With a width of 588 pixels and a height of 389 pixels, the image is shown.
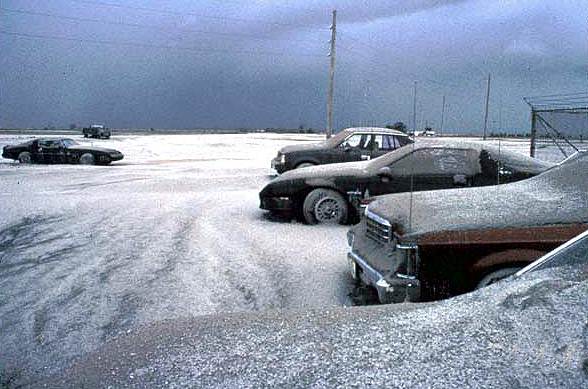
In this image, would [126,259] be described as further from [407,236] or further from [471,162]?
[471,162]

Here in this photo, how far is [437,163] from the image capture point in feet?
27.2

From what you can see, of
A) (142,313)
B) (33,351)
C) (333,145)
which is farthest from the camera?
(333,145)

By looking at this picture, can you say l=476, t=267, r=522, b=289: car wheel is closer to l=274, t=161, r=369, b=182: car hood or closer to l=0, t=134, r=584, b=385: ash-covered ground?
l=0, t=134, r=584, b=385: ash-covered ground

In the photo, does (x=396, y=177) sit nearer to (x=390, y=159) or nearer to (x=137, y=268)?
(x=390, y=159)

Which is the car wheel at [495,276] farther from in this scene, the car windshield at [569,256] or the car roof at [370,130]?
the car roof at [370,130]

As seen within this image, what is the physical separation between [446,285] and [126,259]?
3823mm

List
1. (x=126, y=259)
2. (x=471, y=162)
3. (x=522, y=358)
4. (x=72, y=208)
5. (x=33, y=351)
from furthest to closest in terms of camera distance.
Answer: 1. (x=72, y=208)
2. (x=471, y=162)
3. (x=126, y=259)
4. (x=33, y=351)
5. (x=522, y=358)

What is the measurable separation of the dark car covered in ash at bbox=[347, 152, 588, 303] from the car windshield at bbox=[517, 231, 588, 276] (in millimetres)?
1174

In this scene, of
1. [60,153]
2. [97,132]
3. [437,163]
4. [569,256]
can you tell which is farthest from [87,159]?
[97,132]

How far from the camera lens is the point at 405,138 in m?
14.4

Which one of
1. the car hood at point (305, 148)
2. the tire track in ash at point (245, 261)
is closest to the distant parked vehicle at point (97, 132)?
the car hood at point (305, 148)

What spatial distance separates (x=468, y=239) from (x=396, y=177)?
13.6 feet

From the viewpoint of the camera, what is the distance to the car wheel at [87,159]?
22062mm

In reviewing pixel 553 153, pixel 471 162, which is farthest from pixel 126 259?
pixel 553 153
